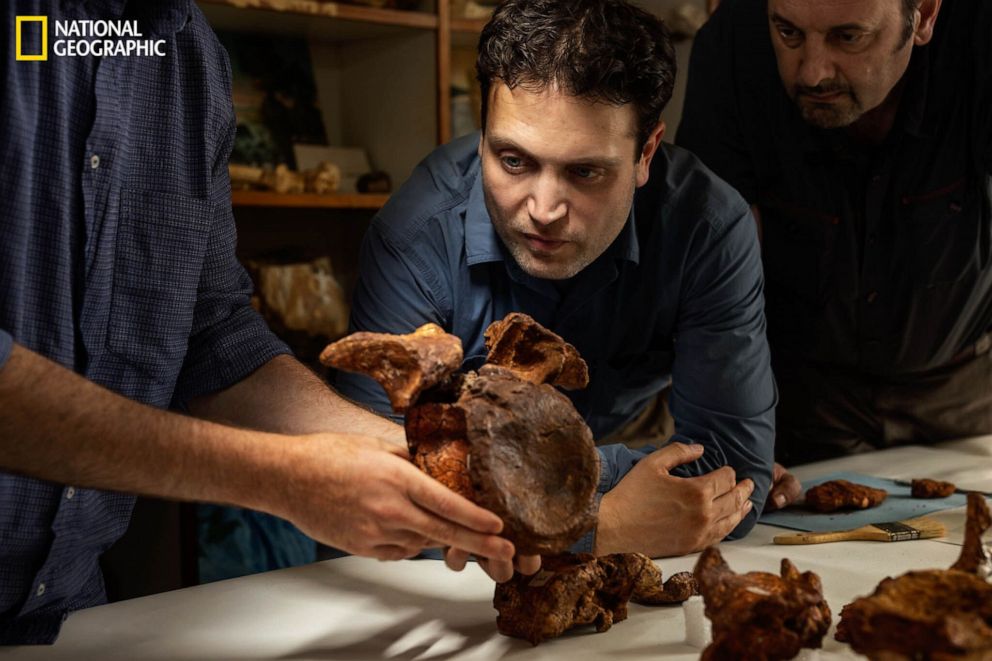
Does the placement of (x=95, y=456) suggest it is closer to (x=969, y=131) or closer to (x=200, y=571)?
(x=200, y=571)

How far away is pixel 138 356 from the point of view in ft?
5.30

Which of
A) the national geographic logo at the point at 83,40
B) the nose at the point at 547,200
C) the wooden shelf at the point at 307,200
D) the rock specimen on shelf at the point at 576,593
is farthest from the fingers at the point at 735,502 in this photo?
the wooden shelf at the point at 307,200

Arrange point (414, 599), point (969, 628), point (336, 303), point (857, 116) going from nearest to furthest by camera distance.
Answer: point (969, 628) → point (414, 599) → point (857, 116) → point (336, 303)

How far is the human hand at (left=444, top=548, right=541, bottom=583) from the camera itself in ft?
4.52

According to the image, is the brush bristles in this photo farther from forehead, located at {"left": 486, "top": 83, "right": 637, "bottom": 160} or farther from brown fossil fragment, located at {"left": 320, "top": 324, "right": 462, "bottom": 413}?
brown fossil fragment, located at {"left": 320, "top": 324, "right": 462, "bottom": 413}

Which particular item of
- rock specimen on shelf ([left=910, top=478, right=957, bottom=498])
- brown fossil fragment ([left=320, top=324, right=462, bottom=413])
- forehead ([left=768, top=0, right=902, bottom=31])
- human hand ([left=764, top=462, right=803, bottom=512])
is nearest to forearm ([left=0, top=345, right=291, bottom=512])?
brown fossil fragment ([left=320, top=324, right=462, bottom=413])

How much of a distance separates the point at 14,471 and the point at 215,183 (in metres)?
0.63

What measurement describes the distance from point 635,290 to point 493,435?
98 cm

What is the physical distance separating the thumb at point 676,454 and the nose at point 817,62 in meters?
0.96

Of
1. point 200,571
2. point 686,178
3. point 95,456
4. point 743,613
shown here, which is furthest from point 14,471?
point 200,571

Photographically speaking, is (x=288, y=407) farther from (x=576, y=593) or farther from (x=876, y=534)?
(x=876, y=534)

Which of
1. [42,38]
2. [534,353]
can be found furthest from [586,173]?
[42,38]

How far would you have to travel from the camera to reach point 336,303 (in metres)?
3.41

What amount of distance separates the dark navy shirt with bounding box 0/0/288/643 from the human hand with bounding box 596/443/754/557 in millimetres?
650
